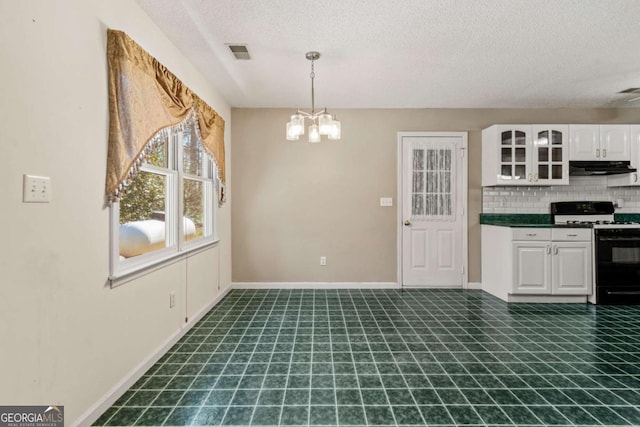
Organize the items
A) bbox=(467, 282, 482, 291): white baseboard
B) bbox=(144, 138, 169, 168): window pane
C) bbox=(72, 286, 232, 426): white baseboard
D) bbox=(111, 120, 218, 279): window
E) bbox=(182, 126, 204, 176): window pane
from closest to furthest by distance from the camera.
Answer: bbox=(72, 286, 232, 426): white baseboard
bbox=(111, 120, 218, 279): window
bbox=(144, 138, 169, 168): window pane
bbox=(182, 126, 204, 176): window pane
bbox=(467, 282, 482, 291): white baseboard

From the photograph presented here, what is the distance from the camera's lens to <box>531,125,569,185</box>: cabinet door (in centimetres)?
384

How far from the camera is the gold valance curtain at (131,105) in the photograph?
172 cm

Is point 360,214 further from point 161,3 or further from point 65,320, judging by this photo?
point 65,320

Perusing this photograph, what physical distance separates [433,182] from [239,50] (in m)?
2.91

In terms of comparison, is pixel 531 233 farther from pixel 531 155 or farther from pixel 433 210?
pixel 433 210

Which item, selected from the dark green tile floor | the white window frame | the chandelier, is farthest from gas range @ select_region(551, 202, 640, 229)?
the white window frame

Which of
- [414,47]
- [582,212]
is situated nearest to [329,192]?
[414,47]

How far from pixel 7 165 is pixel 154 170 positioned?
1.17 metres

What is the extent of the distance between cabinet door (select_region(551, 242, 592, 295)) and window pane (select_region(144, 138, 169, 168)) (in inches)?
164

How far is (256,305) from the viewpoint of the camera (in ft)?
11.5

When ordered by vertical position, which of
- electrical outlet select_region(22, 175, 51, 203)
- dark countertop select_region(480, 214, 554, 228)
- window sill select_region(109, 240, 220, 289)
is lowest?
window sill select_region(109, 240, 220, 289)

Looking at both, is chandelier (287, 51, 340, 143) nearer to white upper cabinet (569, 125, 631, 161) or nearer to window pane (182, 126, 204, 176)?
window pane (182, 126, 204, 176)

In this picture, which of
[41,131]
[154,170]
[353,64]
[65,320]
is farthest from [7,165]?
[353,64]

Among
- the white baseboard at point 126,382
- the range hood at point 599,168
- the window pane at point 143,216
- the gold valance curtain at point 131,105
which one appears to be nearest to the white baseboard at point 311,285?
the white baseboard at point 126,382
